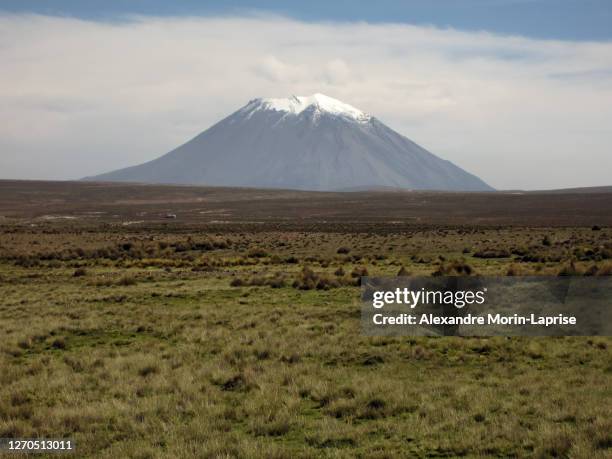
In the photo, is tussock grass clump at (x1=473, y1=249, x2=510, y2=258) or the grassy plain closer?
the grassy plain

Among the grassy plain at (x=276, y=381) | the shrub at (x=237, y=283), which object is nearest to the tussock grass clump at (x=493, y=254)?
the grassy plain at (x=276, y=381)

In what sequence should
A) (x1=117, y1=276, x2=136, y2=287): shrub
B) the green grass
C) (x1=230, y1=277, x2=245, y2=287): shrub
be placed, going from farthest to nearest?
(x1=117, y1=276, x2=136, y2=287): shrub → (x1=230, y1=277, x2=245, y2=287): shrub → the green grass

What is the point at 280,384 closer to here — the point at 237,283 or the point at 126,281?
the point at 237,283

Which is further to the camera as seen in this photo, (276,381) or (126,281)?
(126,281)

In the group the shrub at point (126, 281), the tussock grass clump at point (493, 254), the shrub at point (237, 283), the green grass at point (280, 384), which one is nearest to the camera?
the green grass at point (280, 384)

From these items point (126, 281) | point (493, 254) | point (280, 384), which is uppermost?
point (493, 254)

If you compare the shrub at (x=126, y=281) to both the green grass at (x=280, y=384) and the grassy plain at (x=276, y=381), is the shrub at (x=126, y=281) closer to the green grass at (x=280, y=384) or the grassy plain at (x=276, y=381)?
the grassy plain at (x=276, y=381)

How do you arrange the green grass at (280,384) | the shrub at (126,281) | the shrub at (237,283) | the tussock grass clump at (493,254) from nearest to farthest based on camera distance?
the green grass at (280,384) → the shrub at (237,283) → the shrub at (126,281) → the tussock grass clump at (493,254)

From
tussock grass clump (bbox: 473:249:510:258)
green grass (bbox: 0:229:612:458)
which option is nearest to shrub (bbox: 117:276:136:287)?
green grass (bbox: 0:229:612:458)

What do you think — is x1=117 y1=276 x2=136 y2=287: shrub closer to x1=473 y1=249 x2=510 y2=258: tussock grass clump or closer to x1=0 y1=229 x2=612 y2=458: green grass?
x1=0 y1=229 x2=612 y2=458: green grass

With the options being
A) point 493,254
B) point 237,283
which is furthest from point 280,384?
point 493,254

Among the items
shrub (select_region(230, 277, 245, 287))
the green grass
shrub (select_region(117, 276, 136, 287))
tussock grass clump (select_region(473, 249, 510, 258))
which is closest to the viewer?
the green grass

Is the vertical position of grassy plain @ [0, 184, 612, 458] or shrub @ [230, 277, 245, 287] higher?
grassy plain @ [0, 184, 612, 458]

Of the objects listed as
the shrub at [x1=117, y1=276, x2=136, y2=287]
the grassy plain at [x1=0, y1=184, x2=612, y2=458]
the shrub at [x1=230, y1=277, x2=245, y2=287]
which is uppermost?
the grassy plain at [x1=0, y1=184, x2=612, y2=458]
